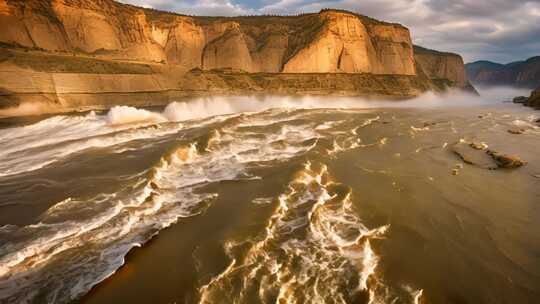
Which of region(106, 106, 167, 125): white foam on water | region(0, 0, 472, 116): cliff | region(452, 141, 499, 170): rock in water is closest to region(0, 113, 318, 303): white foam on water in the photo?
region(452, 141, 499, 170): rock in water

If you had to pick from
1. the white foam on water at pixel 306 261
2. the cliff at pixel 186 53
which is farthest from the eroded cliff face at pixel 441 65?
the white foam on water at pixel 306 261

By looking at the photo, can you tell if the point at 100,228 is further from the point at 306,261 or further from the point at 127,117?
the point at 127,117

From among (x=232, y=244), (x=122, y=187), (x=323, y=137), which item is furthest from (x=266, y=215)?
(x=323, y=137)

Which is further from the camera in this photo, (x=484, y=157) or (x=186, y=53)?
(x=186, y=53)

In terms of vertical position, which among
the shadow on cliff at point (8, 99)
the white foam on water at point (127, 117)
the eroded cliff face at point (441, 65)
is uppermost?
the eroded cliff face at point (441, 65)

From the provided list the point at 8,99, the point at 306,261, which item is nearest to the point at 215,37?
the point at 8,99

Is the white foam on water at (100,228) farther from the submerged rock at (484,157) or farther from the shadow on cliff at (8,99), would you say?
the shadow on cliff at (8,99)
